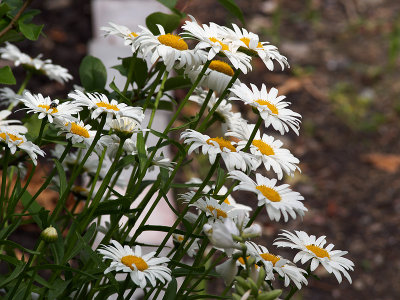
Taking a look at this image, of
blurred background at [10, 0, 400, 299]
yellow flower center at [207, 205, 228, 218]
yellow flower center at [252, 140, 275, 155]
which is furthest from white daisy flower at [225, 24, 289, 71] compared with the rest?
blurred background at [10, 0, 400, 299]

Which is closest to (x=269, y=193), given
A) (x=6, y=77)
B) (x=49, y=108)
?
(x=49, y=108)

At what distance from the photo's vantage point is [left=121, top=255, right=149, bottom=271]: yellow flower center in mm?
835

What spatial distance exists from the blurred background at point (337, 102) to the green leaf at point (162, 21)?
3.92 ft

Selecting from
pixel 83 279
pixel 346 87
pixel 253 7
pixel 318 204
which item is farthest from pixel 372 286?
pixel 253 7

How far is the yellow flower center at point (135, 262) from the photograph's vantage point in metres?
0.83

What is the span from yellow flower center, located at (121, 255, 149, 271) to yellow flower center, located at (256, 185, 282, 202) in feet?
0.60

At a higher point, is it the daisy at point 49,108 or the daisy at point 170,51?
the daisy at point 170,51

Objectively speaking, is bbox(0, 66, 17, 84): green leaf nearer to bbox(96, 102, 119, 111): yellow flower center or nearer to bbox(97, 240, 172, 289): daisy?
bbox(96, 102, 119, 111): yellow flower center

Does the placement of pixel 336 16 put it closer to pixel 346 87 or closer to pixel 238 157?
pixel 346 87

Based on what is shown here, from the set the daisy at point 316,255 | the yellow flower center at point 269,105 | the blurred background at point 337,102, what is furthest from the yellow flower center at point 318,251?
the blurred background at point 337,102

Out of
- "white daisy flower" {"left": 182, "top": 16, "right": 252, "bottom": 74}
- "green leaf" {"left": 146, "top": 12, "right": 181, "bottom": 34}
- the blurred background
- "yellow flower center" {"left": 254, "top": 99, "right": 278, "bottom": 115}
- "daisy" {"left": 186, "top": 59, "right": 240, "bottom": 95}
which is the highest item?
"white daisy flower" {"left": 182, "top": 16, "right": 252, "bottom": 74}

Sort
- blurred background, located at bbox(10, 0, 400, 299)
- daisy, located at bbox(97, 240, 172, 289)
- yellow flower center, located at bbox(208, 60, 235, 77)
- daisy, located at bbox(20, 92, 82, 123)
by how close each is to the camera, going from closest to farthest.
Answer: daisy, located at bbox(97, 240, 172, 289), daisy, located at bbox(20, 92, 82, 123), yellow flower center, located at bbox(208, 60, 235, 77), blurred background, located at bbox(10, 0, 400, 299)

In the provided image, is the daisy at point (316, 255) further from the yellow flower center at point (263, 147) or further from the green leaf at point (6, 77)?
the green leaf at point (6, 77)

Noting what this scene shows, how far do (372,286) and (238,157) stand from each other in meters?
1.47
